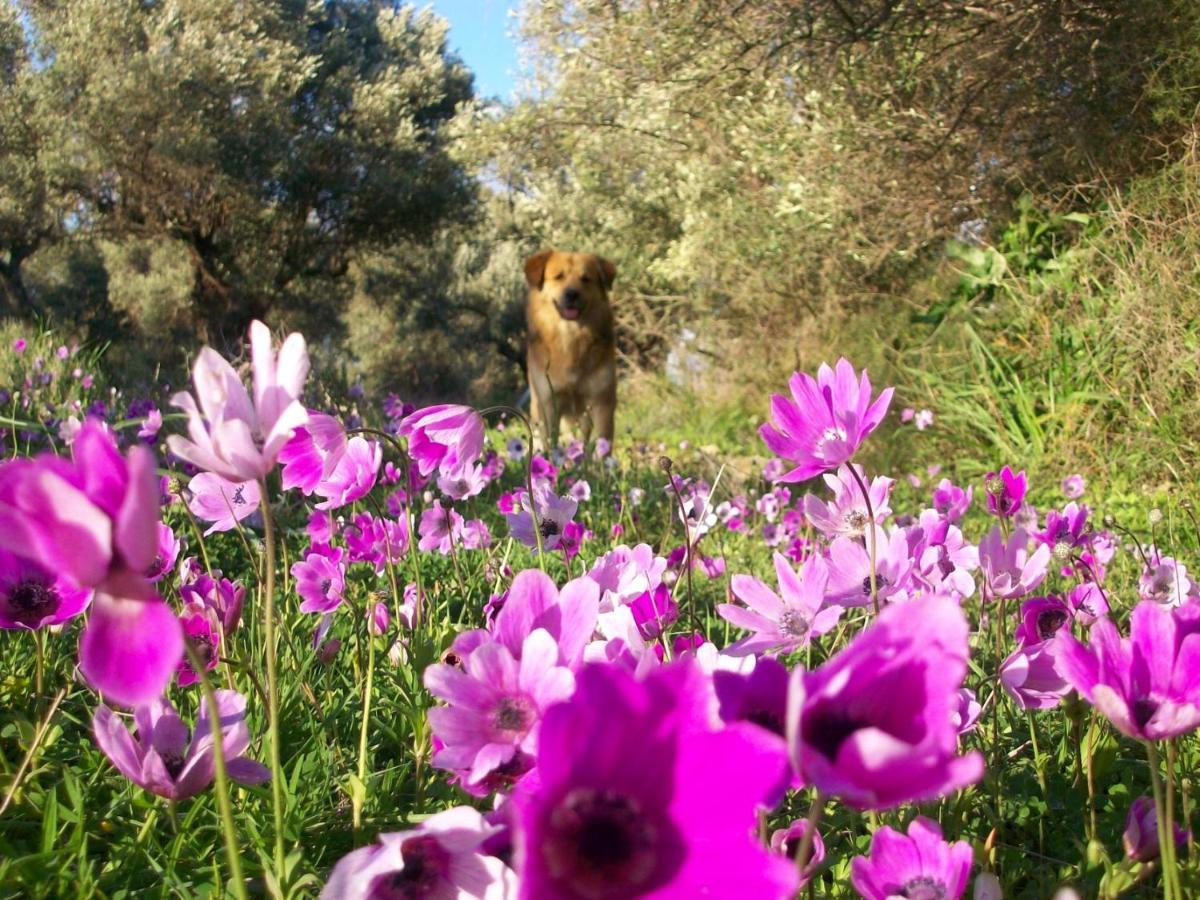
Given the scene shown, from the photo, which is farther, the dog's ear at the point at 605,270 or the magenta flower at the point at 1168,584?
the dog's ear at the point at 605,270

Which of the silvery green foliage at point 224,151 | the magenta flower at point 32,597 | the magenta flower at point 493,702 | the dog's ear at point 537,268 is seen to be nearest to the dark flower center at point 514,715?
the magenta flower at point 493,702

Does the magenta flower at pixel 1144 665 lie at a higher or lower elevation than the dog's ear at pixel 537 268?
lower

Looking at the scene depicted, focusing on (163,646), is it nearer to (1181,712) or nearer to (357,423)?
(1181,712)

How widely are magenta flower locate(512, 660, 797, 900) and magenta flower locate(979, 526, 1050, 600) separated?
966 millimetres

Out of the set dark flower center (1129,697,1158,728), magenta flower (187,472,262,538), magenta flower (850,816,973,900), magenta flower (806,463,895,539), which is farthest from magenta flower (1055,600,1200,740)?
magenta flower (187,472,262,538)

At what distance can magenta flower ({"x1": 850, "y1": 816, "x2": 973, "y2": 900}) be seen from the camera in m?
0.88

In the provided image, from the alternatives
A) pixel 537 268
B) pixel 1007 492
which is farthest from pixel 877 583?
pixel 537 268

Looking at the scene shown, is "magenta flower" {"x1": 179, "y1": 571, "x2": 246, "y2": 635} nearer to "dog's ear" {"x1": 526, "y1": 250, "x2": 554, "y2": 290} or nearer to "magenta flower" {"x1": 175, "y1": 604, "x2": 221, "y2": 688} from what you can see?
"magenta flower" {"x1": 175, "y1": 604, "x2": 221, "y2": 688}

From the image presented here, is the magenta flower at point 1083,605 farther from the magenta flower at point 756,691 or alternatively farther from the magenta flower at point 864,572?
the magenta flower at point 756,691

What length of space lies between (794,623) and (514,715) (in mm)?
470

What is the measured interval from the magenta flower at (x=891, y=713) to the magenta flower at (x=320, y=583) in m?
1.30

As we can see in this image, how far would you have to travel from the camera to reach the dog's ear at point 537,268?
9359mm

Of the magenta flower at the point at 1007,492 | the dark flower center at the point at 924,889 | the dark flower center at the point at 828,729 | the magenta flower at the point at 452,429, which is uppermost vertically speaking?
the magenta flower at the point at 1007,492

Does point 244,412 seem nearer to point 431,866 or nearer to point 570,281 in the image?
point 431,866
